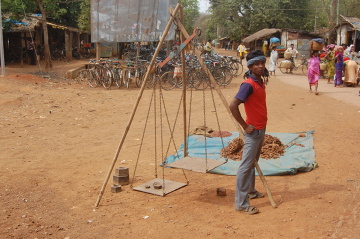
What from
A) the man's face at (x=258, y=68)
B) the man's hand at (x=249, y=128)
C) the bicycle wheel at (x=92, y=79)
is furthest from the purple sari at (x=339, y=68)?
the man's hand at (x=249, y=128)

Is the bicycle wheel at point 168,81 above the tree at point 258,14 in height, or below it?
below

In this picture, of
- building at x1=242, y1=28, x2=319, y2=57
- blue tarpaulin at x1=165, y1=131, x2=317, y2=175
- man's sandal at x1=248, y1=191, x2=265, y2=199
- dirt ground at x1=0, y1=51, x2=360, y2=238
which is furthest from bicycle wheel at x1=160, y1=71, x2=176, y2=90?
building at x1=242, y1=28, x2=319, y2=57

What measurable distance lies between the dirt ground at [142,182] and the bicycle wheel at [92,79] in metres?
5.38

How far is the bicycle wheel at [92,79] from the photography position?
14695mm

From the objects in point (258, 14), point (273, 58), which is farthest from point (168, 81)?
point (258, 14)

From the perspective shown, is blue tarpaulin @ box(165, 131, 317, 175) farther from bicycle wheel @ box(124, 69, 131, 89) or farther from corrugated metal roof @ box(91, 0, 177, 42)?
corrugated metal roof @ box(91, 0, 177, 42)

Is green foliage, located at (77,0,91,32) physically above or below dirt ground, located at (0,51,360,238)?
above

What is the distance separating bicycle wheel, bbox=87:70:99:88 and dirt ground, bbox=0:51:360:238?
538 centimetres

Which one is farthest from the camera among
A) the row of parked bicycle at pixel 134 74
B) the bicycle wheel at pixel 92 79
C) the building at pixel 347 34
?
the building at pixel 347 34

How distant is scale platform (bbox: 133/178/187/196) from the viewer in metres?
4.55

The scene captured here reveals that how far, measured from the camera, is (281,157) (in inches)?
231

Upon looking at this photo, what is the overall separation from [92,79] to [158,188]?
11.1 metres

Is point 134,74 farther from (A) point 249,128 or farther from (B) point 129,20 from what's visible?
(A) point 249,128

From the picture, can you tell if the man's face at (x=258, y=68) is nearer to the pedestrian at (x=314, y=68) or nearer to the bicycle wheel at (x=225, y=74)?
the pedestrian at (x=314, y=68)
